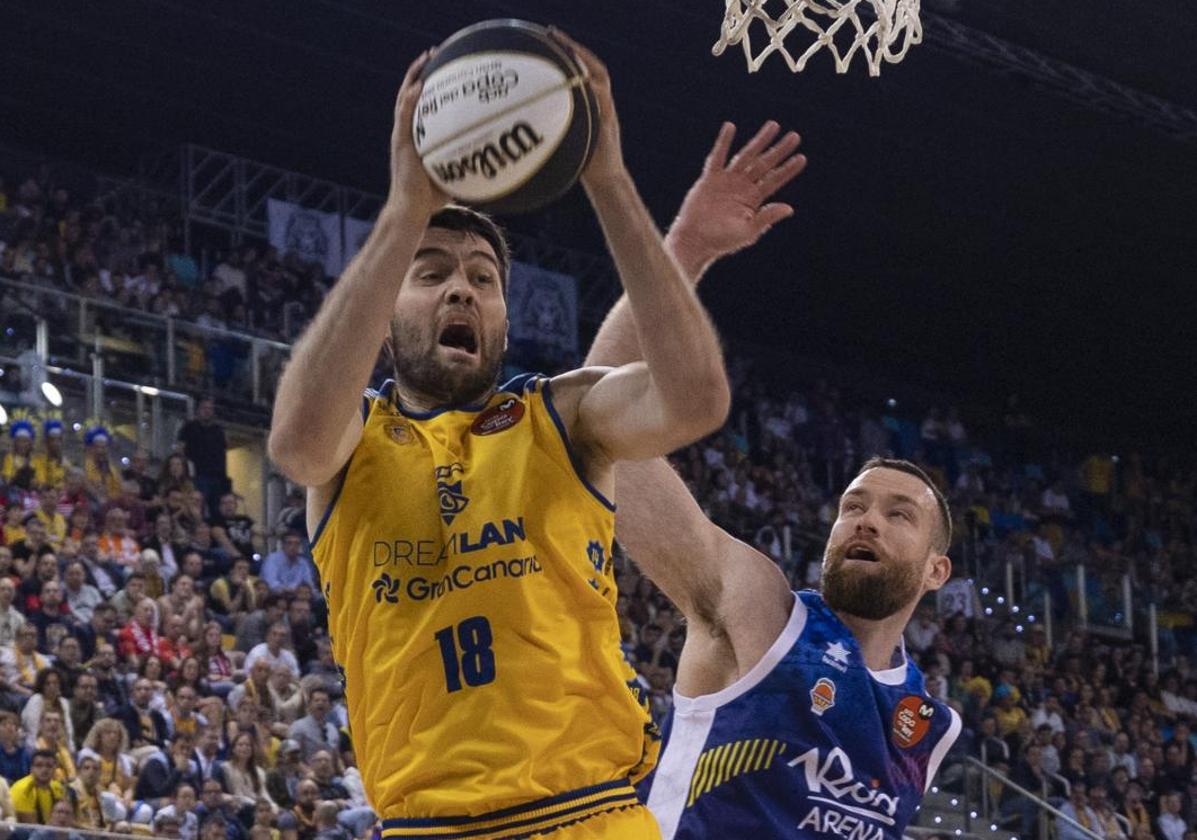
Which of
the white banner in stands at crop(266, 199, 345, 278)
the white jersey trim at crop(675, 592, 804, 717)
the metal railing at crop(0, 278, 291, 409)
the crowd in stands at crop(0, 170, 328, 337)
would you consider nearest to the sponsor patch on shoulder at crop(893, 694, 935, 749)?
the white jersey trim at crop(675, 592, 804, 717)

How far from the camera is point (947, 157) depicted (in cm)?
2130

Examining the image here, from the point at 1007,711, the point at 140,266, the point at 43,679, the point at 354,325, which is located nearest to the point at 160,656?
the point at 43,679

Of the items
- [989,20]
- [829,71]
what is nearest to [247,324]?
[829,71]

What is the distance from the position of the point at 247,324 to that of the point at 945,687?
7.38m

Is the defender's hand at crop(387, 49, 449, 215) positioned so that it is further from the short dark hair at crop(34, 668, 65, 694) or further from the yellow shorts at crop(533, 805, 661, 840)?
the short dark hair at crop(34, 668, 65, 694)

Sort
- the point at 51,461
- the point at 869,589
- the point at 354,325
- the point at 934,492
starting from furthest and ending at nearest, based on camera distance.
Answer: the point at 51,461 → the point at 934,492 → the point at 869,589 → the point at 354,325

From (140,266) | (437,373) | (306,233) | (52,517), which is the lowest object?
(437,373)

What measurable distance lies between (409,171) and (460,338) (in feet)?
1.55

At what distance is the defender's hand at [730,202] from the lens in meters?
4.35

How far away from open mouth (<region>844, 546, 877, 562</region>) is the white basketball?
78.7 inches

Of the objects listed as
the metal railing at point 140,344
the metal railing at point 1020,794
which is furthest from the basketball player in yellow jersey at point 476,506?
the metal railing at point 140,344

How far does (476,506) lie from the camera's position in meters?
3.58

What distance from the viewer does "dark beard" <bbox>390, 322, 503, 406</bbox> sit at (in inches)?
145

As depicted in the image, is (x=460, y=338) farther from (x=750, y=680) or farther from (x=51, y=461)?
(x=51, y=461)
